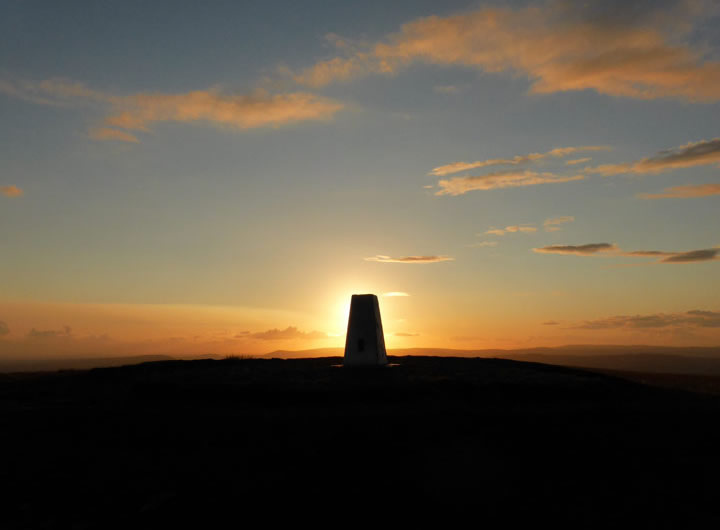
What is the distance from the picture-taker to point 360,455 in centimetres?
1099

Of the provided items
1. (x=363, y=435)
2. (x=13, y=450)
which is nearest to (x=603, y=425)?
(x=363, y=435)

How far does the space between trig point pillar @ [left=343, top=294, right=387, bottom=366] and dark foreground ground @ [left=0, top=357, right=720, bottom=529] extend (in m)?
5.09

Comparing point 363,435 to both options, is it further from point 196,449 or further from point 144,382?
point 144,382

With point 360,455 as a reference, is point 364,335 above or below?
above

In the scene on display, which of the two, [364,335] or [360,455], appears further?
[364,335]

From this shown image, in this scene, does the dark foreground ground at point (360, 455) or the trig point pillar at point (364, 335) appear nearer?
the dark foreground ground at point (360, 455)

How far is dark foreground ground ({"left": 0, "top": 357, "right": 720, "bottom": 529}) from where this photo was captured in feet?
27.9

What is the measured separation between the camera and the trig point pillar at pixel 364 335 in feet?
81.5

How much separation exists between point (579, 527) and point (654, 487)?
2357 millimetres

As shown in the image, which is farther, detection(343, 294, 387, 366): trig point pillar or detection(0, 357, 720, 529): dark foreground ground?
detection(343, 294, 387, 366): trig point pillar

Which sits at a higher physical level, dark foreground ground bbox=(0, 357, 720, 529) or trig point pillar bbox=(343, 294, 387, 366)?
trig point pillar bbox=(343, 294, 387, 366)

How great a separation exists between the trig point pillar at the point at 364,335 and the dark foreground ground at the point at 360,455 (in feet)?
16.7

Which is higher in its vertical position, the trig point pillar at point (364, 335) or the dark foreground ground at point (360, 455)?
the trig point pillar at point (364, 335)

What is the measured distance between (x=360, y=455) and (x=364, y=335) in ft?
46.1
